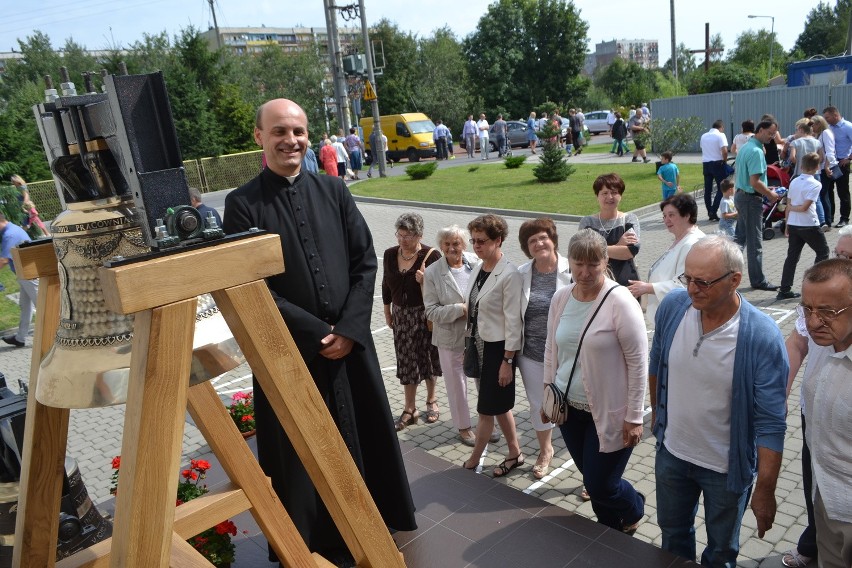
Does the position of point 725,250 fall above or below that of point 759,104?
above

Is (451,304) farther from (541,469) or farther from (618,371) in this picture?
(618,371)

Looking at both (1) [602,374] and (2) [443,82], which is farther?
(2) [443,82]

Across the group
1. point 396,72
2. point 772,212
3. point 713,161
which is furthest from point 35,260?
point 396,72

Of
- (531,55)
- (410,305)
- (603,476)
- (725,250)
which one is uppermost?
(531,55)

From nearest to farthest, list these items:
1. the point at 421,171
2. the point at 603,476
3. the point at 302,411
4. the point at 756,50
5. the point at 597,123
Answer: the point at 302,411 < the point at 603,476 < the point at 421,171 < the point at 597,123 < the point at 756,50

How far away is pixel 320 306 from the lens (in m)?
3.05

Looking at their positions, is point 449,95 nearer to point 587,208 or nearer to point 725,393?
point 587,208

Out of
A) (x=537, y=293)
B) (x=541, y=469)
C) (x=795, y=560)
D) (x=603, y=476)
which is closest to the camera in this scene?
(x=795, y=560)

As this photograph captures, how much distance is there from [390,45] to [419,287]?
5110cm

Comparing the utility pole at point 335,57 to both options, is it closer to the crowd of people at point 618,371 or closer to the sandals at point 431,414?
the sandals at point 431,414

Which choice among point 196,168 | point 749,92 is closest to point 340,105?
point 196,168

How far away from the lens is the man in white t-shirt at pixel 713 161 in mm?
13133

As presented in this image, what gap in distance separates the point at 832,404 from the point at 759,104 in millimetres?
25752

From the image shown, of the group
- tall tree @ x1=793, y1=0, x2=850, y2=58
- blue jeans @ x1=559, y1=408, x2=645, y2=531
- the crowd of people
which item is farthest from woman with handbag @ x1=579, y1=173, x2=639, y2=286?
tall tree @ x1=793, y1=0, x2=850, y2=58
